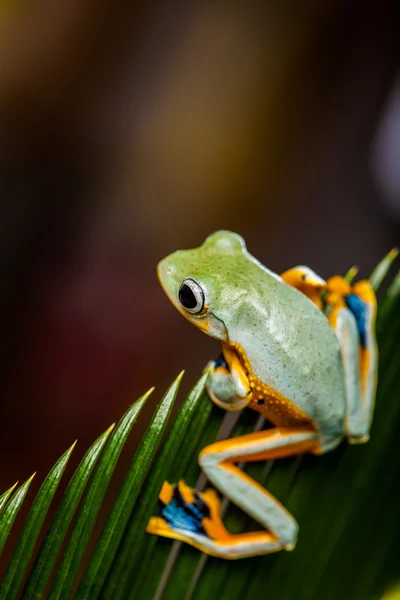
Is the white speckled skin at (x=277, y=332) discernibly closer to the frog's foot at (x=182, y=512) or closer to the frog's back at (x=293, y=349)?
the frog's back at (x=293, y=349)

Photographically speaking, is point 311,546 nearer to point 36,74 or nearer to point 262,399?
point 262,399

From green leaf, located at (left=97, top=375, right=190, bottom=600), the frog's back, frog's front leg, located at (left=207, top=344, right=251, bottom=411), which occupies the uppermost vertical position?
the frog's back

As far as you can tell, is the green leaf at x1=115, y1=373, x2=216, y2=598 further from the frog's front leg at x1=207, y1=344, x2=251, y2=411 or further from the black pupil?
the black pupil

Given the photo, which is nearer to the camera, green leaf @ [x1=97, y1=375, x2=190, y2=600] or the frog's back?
green leaf @ [x1=97, y1=375, x2=190, y2=600]

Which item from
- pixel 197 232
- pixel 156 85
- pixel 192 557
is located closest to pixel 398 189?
pixel 197 232

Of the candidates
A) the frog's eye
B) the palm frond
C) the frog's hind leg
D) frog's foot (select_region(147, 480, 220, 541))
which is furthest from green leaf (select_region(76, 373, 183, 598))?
the frog's hind leg

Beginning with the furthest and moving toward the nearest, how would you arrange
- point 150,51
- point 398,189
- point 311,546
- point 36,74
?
point 398,189 < point 150,51 < point 36,74 < point 311,546
